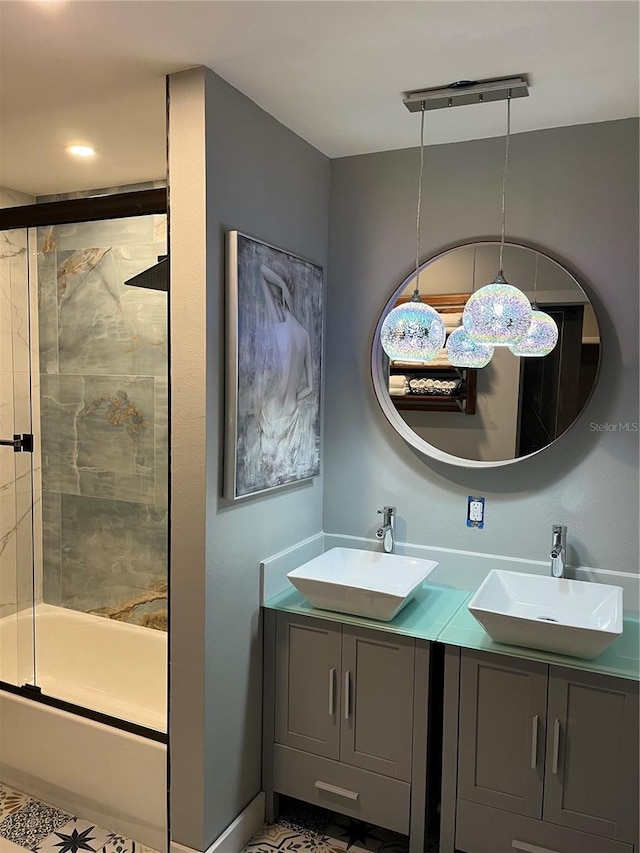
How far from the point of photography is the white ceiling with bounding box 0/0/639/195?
162 cm

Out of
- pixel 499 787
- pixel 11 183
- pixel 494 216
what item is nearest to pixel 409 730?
pixel 499 787

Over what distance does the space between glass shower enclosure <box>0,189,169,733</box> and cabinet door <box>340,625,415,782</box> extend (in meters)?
0.83

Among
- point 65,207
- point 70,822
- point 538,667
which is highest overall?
point 65,207

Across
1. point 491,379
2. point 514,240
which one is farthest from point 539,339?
point 514,240

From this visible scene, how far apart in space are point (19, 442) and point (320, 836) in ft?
6.17

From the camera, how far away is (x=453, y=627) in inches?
86.4

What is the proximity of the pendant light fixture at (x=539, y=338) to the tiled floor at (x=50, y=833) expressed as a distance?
209 cm

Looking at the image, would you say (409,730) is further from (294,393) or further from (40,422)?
(40,422)

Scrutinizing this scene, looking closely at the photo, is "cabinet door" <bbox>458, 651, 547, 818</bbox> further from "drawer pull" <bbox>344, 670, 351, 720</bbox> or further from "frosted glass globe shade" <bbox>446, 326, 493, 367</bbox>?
"frosted glass globe shade" <bbox>446, 326, 493, 367</bbox>

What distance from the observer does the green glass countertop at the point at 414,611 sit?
2172mm

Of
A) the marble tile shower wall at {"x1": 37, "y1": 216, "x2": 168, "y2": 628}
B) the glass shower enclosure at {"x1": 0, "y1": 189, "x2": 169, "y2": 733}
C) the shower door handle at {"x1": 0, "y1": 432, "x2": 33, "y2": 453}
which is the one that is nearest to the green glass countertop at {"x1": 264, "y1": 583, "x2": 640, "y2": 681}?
the glass shower enclosure at {"x1": 0, "y1": 189, "x2": 169, "y2": 733}

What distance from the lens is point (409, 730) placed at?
2.15 metres

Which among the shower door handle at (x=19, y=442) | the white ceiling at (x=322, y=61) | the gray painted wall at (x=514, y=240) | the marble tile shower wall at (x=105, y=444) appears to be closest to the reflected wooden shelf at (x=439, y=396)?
the gray painted wall at (x=514, y=240)

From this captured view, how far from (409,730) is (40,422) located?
6.41ft
